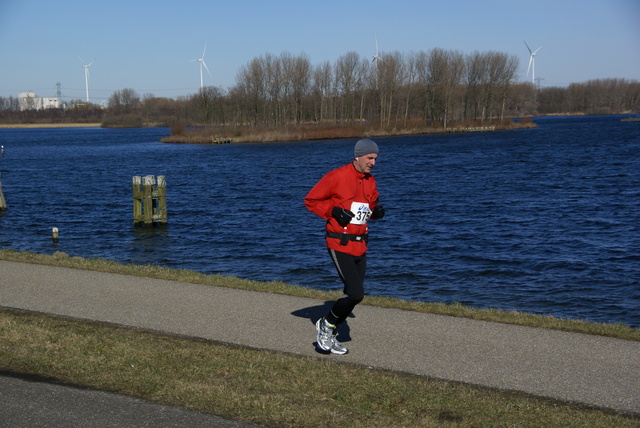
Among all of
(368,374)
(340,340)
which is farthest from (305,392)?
(340,340)

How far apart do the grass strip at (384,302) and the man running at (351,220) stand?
2.28 m

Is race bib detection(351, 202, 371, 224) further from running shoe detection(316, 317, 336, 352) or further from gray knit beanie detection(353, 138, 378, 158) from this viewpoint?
running shoe detection(316, 317, 336, 352)

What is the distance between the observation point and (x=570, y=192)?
3475 cm

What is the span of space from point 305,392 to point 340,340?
1881 mm

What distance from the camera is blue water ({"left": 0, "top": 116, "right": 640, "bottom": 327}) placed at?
52.3 feet

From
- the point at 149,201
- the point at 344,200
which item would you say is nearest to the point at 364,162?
the point at 344,200

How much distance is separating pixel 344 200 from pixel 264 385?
1.97m

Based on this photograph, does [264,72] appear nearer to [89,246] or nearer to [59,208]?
[59,208]

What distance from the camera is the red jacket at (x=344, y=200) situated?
274 inches

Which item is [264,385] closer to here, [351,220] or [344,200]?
[351,220]

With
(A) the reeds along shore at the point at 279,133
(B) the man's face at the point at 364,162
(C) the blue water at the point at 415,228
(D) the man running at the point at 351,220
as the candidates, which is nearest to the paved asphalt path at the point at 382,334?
(D) the man running at the point at 351,220

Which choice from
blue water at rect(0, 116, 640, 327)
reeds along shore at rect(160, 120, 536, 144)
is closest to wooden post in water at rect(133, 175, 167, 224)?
blue water at rect(0, 116, 640, 327)

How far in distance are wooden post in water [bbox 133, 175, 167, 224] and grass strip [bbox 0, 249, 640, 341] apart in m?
10.3

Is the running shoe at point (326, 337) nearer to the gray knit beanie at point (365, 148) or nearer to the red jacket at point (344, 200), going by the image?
the red jacket at point (344, 200)
